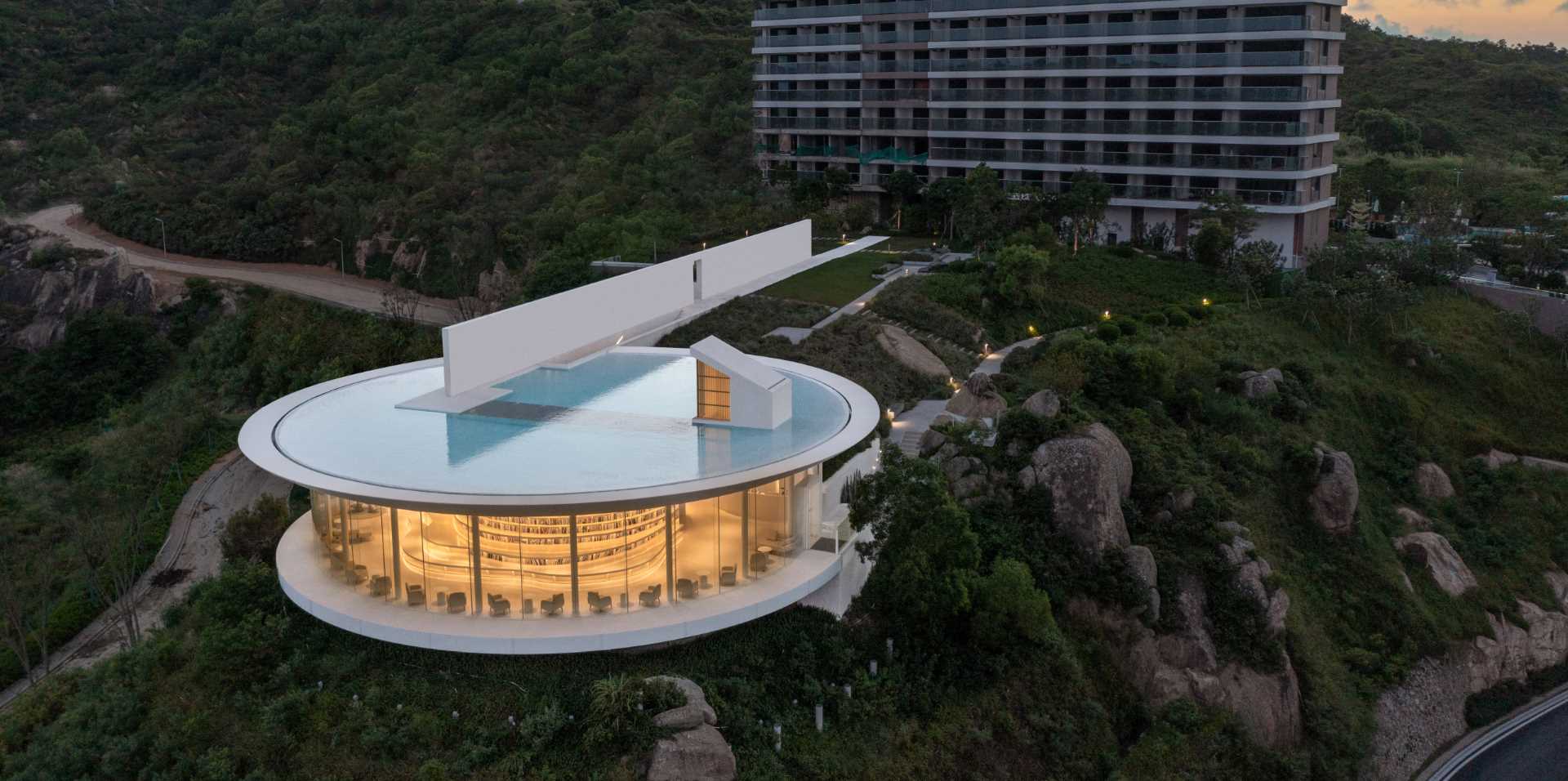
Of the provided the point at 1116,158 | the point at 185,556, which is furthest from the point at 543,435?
the point at 1116,158

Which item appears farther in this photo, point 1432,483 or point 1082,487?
point 1432,483

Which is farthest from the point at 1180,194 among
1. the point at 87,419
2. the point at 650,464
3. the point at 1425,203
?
the point at 87,419

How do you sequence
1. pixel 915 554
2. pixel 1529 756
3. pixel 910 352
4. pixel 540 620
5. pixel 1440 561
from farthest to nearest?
1. pixel 910 352
2. pixel 1440 561
3. pixel 1529 756
4. pixel 915 554
5. pixel 540 620

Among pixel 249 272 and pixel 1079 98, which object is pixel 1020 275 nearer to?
pixel 1079 98

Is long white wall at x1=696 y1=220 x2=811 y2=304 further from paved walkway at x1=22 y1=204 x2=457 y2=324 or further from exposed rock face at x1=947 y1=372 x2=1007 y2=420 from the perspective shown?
paved walkway at x1=22 y1=204 x2=457 y2=324

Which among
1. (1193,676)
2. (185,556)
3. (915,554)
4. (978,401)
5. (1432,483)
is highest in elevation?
(978,401)

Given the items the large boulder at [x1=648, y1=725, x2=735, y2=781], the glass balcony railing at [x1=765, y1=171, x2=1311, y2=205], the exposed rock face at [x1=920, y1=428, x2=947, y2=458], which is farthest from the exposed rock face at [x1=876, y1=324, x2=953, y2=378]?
the large boulder at [x1=648, y1=725, x2=735, y2=781]
